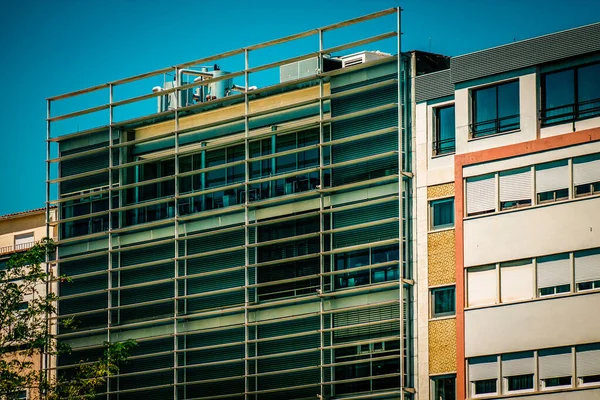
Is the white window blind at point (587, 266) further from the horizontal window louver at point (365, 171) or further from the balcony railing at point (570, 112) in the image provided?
the horizontal window louver at point (365, 171)

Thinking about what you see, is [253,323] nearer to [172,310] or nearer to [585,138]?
[172,310]

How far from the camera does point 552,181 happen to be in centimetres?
5262

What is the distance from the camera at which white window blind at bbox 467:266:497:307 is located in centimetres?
5369

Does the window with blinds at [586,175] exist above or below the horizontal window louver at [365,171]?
below

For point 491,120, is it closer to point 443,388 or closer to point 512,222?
point 512,222

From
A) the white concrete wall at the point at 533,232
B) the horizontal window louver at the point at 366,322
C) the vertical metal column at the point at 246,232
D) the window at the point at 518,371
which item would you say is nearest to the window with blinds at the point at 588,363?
the window at the point at 518,371

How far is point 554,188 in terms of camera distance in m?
52.5

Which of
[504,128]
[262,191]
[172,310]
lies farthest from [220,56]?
[504,128]

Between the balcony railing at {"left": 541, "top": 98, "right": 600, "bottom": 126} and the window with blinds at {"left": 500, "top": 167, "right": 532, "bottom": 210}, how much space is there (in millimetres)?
1862

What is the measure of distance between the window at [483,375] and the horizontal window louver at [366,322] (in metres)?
4.05

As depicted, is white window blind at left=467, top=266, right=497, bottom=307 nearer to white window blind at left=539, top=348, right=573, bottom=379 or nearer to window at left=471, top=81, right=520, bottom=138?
white window blind at left=539, top=348, right=573, bottom=379

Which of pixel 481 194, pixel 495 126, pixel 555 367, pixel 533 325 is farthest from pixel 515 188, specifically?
pixel 555 367

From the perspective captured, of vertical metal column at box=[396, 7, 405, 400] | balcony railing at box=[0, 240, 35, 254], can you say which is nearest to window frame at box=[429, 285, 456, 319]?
vertical metal column at box=[396, 7, 405, 400]

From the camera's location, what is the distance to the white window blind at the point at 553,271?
170 ft
